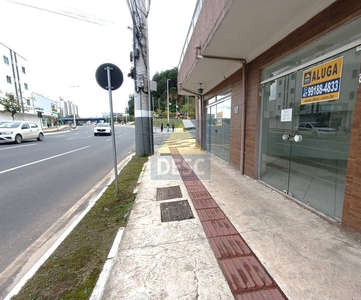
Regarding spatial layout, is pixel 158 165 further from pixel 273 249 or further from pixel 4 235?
pixel 273 249

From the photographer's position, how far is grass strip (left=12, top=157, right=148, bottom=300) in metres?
1.72

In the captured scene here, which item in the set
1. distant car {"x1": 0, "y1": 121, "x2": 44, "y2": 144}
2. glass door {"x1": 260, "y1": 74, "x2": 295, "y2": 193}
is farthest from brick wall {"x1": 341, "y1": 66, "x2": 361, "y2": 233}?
distant car {"x1": 0, "y1": 121, "x2": 44, "y2": 144}

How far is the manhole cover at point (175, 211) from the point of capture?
9.94 ft

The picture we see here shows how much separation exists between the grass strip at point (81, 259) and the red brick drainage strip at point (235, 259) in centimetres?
131

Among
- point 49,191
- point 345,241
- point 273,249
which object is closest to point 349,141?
point 345,241

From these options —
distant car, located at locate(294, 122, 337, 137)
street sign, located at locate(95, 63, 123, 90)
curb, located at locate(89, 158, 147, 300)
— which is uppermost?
street sign, located at locate(95, 63, 123, 90)

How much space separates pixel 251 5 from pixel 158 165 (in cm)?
518

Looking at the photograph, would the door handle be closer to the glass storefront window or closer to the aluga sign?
the aluga sign

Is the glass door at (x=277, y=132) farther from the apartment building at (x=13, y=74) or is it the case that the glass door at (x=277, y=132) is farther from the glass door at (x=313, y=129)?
the apartment building at (x=13, y=74)

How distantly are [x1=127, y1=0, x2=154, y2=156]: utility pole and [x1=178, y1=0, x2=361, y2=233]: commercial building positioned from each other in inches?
136

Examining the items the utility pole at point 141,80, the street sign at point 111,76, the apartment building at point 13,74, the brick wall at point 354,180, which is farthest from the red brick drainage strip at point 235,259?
the apartment building at point 13,74

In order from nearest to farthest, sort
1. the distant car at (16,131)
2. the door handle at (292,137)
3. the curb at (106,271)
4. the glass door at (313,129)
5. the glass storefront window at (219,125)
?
the curb at (106,271) → the glass door at (313,129) → the door handle at (292,137) → the glass storefront window at (219,125) → the distant car at (16,131)

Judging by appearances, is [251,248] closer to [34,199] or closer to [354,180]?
[354,180]

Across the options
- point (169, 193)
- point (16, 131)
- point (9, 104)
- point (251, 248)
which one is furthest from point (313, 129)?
point (9, 104)
